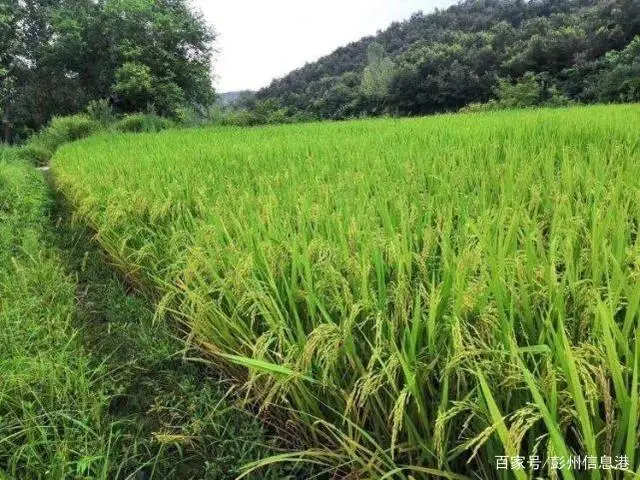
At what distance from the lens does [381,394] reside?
4.22ft

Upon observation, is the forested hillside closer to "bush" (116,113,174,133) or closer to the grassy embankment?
"bush" (116,113,174,133)

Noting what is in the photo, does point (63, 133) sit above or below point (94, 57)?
below

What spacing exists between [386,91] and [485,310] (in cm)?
2695

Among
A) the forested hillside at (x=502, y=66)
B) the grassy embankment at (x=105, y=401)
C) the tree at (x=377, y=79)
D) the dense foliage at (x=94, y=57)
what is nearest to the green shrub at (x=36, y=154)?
the dense foliage at (x=94, y=57)

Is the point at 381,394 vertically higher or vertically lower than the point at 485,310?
lower

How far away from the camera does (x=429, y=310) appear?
1.12 meters

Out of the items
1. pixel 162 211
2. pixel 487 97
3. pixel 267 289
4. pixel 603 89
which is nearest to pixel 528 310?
pixel 267 289

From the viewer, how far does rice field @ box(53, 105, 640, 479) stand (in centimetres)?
89

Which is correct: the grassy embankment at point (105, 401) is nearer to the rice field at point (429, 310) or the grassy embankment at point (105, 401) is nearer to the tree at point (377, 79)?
the rice field at point (429, 310)

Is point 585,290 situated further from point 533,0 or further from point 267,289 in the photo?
point 533,0

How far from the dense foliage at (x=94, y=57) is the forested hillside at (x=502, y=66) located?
296 inches

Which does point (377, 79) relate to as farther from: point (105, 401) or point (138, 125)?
point (105, 401)

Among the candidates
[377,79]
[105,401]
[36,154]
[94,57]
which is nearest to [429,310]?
[105,401]

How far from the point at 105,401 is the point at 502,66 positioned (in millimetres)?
24343
